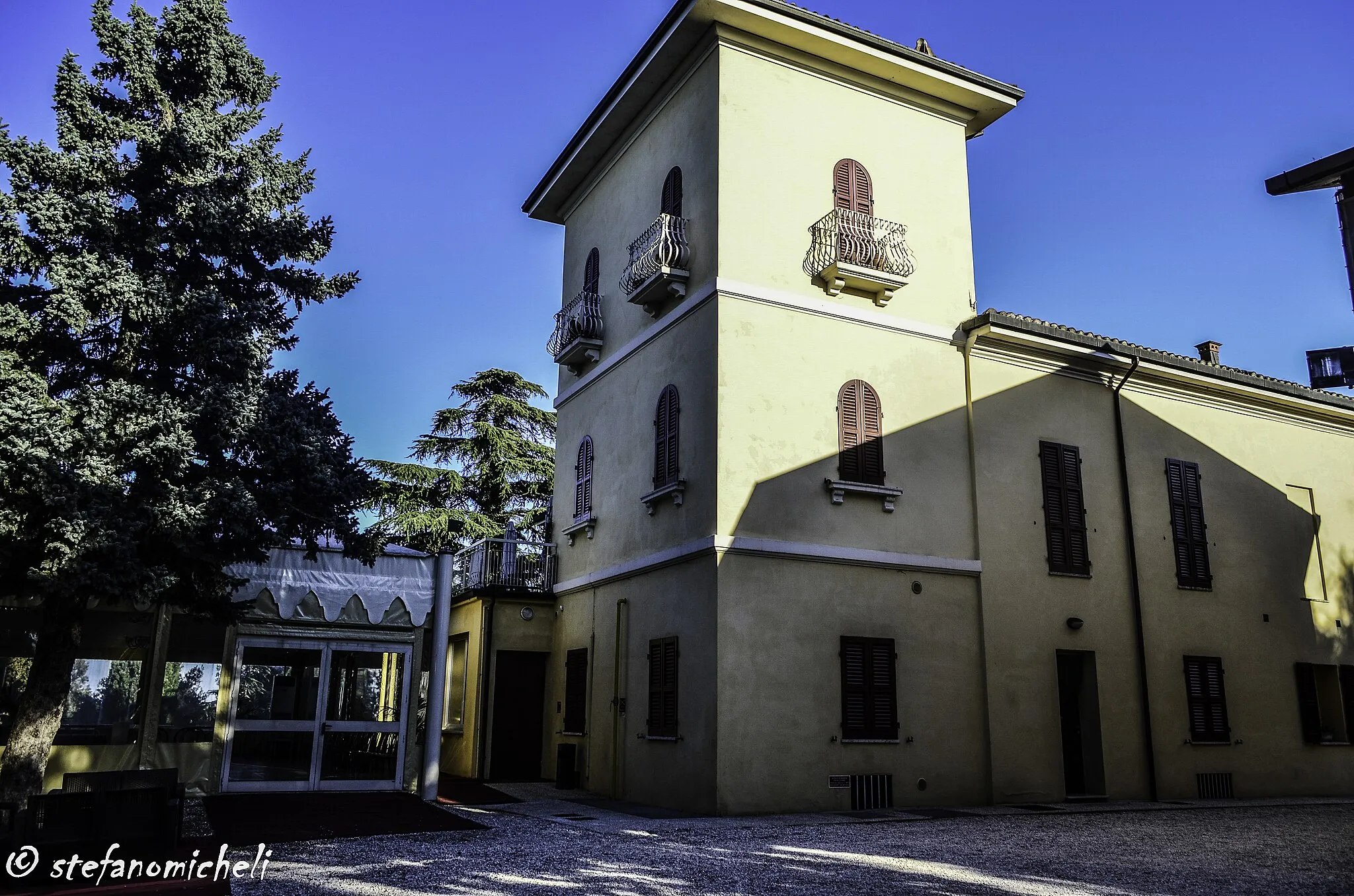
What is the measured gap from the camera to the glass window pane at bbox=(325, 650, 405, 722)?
47.3 feet

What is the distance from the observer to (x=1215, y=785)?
16.2 meters

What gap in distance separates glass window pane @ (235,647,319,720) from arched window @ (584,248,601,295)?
7938 millimetres

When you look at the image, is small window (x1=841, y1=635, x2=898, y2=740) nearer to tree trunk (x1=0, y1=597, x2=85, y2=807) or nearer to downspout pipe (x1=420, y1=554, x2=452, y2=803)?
downspout pipe (x1=420, y1=554, x2=452, y2=803)

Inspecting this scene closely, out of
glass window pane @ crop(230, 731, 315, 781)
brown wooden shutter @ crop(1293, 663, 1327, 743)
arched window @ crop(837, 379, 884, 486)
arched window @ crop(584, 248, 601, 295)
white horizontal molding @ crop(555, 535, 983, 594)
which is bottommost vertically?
glass window pane @ crop(230, 731, 315, 781)

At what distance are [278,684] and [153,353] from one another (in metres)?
4.87

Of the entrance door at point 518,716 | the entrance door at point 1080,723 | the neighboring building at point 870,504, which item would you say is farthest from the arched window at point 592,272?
the entrance door at point 1080,723

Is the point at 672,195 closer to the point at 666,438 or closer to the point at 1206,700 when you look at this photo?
the point at 666,438

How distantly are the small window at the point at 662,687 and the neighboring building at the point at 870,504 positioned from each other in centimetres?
8

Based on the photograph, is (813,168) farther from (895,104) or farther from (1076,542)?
(1076,542)

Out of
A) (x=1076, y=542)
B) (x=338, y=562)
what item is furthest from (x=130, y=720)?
(x=1076, y=542)

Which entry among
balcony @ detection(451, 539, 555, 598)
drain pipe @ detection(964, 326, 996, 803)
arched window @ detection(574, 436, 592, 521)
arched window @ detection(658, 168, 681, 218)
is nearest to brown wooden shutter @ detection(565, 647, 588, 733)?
balcony @ detection(451, 539, 555, 598)

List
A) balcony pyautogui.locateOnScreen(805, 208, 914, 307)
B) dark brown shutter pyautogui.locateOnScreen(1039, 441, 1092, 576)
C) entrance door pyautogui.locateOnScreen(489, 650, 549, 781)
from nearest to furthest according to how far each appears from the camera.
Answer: balcony pyautogui.locateOnScreen(805, 208, 914, 307)
dark brown shutter pyautogui.locateOnScreen(1039, 441, 1092, 576)
entrance door pyautogui.locateOnScreen(489, 650, 549, 781)

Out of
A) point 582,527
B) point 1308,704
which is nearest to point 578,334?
point 582,527

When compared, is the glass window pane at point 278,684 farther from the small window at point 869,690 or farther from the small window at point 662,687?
the small window at point 869,690
